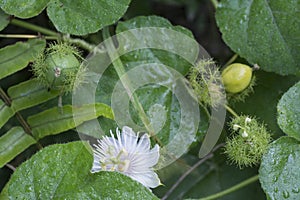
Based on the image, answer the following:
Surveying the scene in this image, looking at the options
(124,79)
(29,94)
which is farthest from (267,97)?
(29,94)

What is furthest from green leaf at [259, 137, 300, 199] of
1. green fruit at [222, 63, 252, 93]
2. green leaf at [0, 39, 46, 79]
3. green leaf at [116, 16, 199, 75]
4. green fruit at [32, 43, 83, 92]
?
green leaf at [0, 39, 46, 79]

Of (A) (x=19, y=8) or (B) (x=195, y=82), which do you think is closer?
(A) (x=19, y=8)

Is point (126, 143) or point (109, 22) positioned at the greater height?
point (109, 22)

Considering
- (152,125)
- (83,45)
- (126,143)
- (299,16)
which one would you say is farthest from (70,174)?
(299,16)

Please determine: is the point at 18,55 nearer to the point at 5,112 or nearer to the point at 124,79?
the point at 5,112

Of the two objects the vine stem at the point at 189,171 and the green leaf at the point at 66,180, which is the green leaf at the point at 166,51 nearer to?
the vine stem at the point at 189,171

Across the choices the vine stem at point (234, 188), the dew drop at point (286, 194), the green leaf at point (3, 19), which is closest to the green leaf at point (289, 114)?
the dew drop at point (286, 194)

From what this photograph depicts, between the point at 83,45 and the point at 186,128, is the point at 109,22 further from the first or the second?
the point at 186,128
